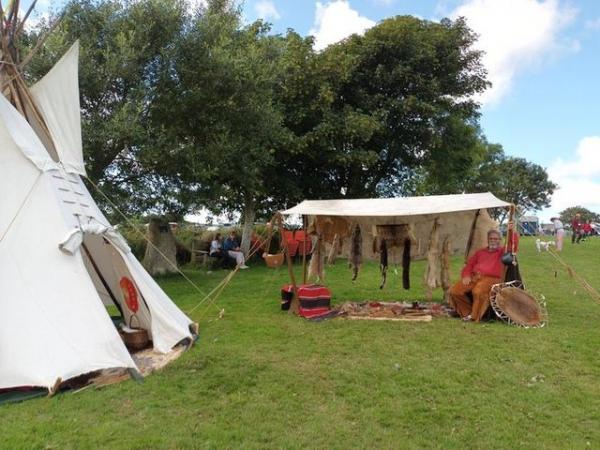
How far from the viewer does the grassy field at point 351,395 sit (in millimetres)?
3775

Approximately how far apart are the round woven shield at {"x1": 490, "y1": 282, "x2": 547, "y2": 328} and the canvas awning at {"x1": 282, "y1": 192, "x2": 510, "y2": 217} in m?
1.16

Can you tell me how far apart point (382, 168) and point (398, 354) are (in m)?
13.5

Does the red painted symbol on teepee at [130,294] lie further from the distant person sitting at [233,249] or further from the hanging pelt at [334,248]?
the distant person sitting at [233,249]

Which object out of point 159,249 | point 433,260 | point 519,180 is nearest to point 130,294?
point 433,260

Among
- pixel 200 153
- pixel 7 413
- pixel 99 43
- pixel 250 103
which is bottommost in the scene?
pixel 7 413

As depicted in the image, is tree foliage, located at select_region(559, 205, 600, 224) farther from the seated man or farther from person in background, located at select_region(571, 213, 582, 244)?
the seated man

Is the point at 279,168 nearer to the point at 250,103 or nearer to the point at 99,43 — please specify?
the point at 250,103

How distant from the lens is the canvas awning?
7.43m

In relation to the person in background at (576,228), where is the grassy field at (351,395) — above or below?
below

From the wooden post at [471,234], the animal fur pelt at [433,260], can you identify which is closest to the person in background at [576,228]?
the wooden post at [471,234]

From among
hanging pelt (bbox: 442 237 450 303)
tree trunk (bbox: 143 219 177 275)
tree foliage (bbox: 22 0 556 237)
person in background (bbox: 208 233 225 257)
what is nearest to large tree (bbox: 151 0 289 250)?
A: tree foliage (bbox: 22 0 556 237)

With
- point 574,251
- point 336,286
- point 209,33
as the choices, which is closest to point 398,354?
point 336,286

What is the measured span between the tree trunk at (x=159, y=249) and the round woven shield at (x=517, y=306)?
28.8 feet

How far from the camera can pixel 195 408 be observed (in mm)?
4328
